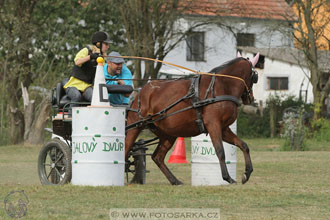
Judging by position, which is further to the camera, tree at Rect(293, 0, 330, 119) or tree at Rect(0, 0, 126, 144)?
tree at Rect(293, 0, 330, 119)

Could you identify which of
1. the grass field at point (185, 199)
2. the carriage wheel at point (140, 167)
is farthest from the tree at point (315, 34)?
the carriage wheel at point (140, 167)

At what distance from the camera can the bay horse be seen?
11.4 m

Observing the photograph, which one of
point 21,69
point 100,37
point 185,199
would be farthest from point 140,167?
point 21,69

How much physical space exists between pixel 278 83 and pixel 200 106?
3630 cm

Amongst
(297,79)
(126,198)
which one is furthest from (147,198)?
(297,79)

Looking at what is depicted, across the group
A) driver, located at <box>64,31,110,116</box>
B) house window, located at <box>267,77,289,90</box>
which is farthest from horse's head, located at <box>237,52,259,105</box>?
house window, located at <box>267,77,289,90</box>

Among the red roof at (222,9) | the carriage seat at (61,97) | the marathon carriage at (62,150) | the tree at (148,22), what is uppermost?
the red roof at (222,9)

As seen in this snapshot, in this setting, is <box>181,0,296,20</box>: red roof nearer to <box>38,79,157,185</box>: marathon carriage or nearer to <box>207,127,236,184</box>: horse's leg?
<box>38,79,157,185</box>: marathon carriage

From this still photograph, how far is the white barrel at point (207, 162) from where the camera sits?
40.4ft

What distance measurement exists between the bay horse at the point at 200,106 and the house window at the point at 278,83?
35.3 meters

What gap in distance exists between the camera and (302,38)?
102ft

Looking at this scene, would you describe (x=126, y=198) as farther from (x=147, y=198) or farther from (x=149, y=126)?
(x=149, y=126)

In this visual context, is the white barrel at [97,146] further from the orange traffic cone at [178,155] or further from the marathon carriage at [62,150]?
the orange traffic cone at [178,155]

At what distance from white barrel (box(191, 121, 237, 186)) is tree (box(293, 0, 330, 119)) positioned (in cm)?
1868
